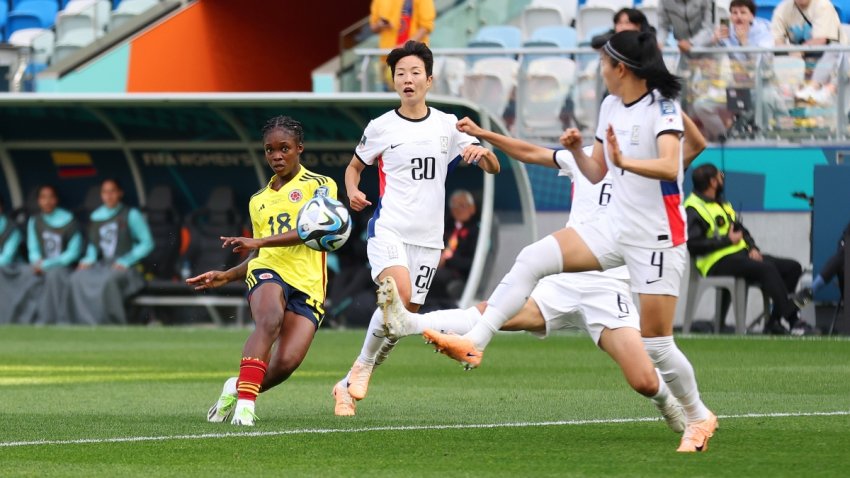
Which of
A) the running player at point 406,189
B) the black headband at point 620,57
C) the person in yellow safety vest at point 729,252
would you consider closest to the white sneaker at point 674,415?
the black headband at point 620,57

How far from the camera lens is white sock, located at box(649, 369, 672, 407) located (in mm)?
7531

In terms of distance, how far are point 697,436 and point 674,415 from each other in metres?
0.43

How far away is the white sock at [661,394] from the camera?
753 cm

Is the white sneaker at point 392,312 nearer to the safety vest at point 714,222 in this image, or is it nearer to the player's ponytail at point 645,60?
the player's ponytail at point 645,60

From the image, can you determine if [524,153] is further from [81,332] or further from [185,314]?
[185,314]

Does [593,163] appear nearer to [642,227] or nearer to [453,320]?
[642,227]

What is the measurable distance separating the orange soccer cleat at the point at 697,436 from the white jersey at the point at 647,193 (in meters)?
0.80

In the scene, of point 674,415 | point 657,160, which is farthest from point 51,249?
point 657,160

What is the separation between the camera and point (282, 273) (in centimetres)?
901

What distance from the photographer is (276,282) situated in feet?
29.4

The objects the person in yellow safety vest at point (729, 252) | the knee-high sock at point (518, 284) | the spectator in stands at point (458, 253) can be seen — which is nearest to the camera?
the knee-high sock at point (518, 284)

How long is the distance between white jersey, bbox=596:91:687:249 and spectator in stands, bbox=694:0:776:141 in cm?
1021

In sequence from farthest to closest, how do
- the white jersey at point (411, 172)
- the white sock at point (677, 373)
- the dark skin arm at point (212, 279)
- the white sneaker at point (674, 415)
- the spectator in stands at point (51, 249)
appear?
the spectator in stands at point (51, 249) → the white jersey at point (411, 172) → the dark skin arm at point (212, 279) → the white sneaker at point (674, 415) → the white sock at point (677, 373)

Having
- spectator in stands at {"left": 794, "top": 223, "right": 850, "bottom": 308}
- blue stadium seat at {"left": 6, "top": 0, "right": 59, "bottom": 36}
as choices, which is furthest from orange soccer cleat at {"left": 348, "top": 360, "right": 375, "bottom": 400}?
blue stadium seat at {"left": 6, "top": 0, "right": 59, "bottom": 36}
